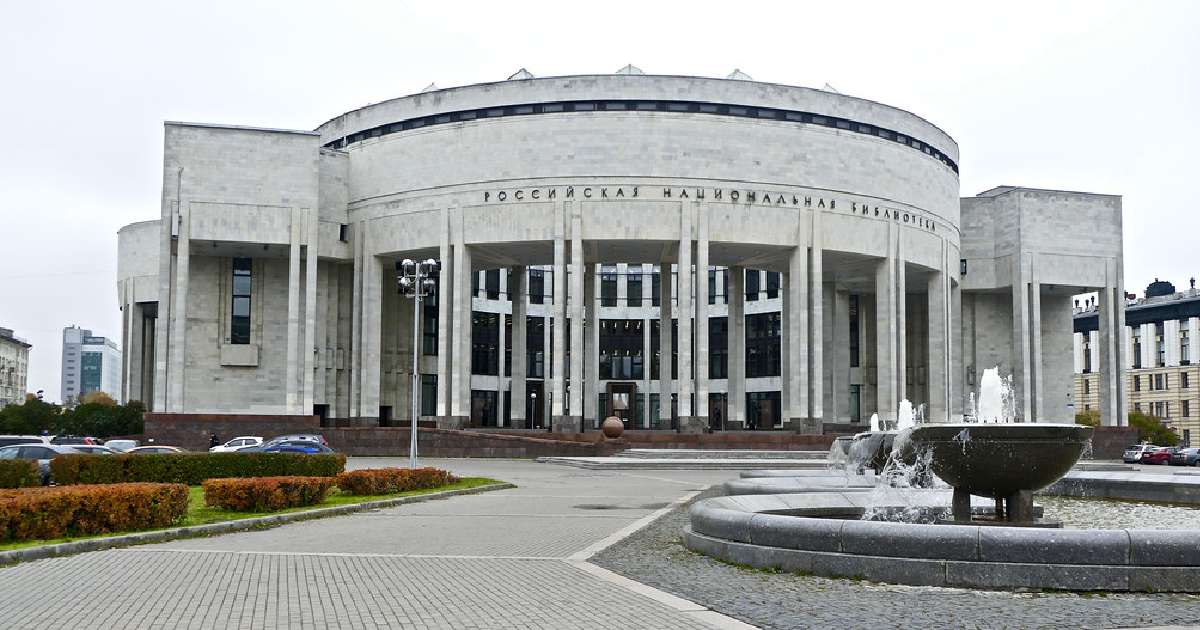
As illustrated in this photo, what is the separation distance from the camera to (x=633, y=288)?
87.8 meters

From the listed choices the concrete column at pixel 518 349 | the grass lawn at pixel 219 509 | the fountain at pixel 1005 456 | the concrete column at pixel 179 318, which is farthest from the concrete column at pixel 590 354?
the fountain at pixel 1005 456

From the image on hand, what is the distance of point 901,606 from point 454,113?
1985 inches

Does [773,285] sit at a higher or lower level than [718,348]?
higher

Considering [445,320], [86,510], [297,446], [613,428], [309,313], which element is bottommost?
[297,446]

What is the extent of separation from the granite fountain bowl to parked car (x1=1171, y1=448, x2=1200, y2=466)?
4999cm

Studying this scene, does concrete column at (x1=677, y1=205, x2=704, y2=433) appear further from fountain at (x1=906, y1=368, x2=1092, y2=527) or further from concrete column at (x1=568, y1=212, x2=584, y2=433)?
fountain at (x1=906, y1=368, x2=1092, y2=527)

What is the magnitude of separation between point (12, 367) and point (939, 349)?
5200 inches

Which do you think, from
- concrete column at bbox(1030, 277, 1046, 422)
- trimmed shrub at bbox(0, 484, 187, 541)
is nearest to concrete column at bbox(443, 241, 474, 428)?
concrete column at bbox(1030, 277, 1046, 422)

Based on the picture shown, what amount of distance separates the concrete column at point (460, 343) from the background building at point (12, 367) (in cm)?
10987

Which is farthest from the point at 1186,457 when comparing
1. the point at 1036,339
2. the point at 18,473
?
the point at 18,473

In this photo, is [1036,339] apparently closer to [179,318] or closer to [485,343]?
[485,343]

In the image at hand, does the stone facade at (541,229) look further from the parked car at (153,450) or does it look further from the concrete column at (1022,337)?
the parked car at (153,450)

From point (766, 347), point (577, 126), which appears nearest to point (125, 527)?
point (577, 126)

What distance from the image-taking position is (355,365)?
6044 cm
